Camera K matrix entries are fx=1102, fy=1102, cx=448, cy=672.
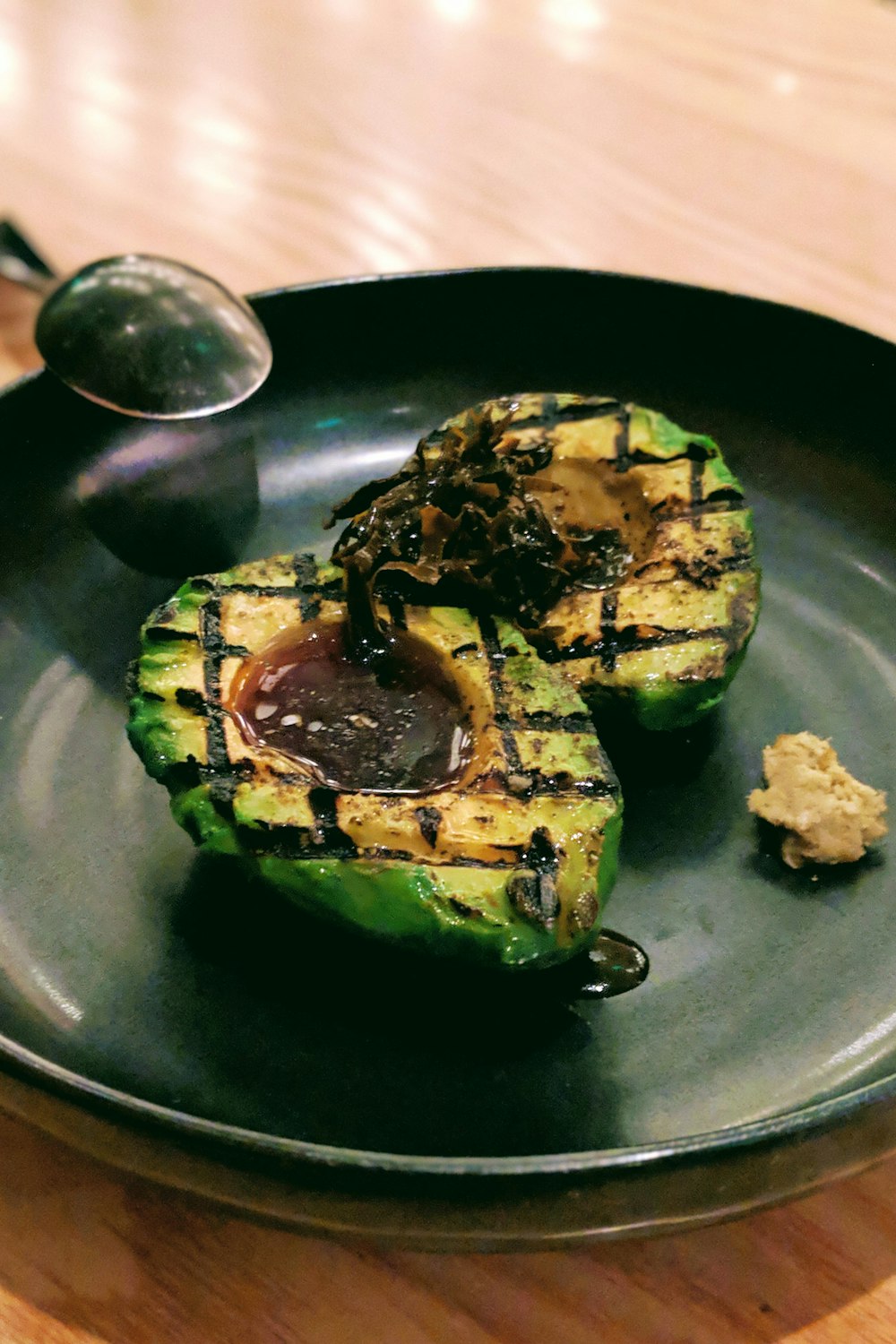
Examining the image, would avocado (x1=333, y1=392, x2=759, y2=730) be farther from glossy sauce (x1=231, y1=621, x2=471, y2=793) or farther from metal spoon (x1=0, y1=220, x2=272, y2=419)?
metal spoon (x1=0, y1=220, x2=272, y2=419)

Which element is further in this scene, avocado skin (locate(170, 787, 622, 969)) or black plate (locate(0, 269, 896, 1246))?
avocado skin (locate(170, 787, 622, 969))

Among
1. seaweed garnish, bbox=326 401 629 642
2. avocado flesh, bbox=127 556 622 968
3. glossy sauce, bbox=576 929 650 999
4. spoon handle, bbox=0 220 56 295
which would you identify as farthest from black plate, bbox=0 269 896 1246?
spoon handle, bbox=0 220 56 295

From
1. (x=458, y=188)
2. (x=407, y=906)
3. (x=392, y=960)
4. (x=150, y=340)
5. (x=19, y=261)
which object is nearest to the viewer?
(x=407, y=906)

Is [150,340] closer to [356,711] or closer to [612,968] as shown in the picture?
[356,711]

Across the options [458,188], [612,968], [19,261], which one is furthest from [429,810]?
[458,188]

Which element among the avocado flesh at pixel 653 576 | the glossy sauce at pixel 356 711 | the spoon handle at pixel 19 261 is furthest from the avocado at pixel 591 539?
the spoon handle at pixel 19 261

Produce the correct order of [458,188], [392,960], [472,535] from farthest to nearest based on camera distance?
[458,188] < [472,535] < [392,960]

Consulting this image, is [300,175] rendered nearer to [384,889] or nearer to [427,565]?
[427,565]
